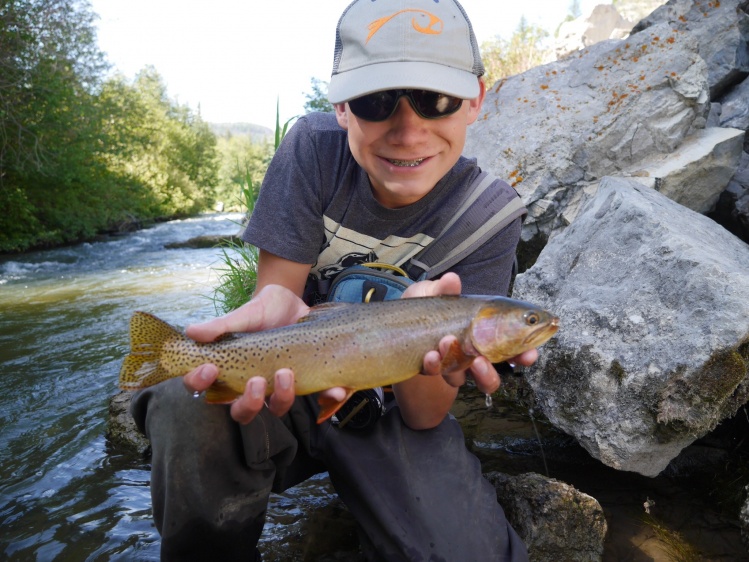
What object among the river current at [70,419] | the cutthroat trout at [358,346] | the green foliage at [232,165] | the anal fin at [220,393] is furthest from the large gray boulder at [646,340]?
the green foliage at [232,165]

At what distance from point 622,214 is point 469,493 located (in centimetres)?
212

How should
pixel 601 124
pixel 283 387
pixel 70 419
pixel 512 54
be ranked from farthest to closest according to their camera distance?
pixel 512 54 → pixel 601 124 → pixel 70 419 → pixel 283 387

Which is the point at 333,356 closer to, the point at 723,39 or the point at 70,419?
the point at 70,419

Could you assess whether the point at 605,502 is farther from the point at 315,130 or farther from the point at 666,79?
the point at 666,79

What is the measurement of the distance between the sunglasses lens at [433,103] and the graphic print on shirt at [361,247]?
2.26 ft

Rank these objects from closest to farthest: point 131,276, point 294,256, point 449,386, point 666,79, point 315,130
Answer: point 449,386, point 294,256, point 315,130, point 666,79, point 131,276

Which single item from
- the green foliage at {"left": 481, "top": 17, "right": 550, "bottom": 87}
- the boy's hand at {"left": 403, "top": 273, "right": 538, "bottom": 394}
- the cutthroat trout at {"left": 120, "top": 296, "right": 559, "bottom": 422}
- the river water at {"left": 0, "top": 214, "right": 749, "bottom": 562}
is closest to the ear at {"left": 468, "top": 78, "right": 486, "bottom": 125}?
the boy's hand at {"left": 403, "top": 273, "right": 538, "bottom": 394}

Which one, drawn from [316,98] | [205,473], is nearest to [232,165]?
[316,98]

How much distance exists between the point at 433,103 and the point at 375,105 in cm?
26

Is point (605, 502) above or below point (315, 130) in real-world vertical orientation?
below

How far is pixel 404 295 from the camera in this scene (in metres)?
2.65

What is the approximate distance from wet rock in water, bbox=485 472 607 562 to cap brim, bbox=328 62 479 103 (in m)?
2.04

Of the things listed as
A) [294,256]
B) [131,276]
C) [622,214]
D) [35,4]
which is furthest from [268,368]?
[35,4]

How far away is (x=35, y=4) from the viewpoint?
18875 mm
